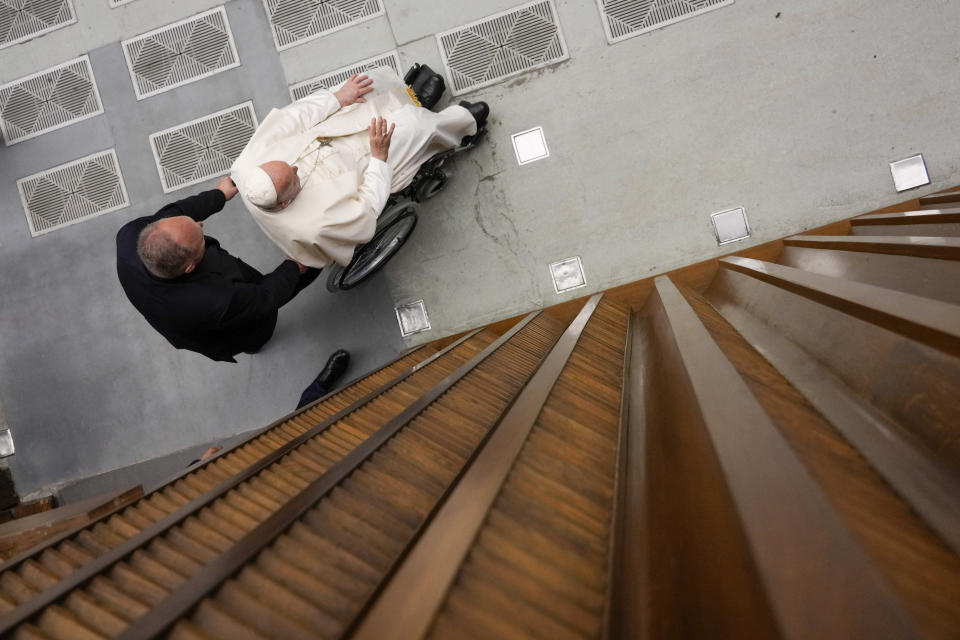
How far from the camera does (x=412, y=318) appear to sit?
3.96 metres

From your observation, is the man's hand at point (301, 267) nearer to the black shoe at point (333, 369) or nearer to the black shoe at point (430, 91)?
the black shoe at point (333, 369)

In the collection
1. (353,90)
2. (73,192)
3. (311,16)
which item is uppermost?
(311,16)

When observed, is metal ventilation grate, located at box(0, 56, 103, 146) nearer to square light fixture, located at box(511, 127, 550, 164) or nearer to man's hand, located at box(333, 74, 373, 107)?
man's hand, located at box(333, 74, 373, 107)

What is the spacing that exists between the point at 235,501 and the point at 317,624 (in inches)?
29.7

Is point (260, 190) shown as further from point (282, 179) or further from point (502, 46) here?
point (502, 46)

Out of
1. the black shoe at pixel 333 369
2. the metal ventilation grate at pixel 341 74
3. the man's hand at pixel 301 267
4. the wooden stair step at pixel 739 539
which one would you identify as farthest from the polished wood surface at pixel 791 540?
the metal ventilation grate at pixel 341 74

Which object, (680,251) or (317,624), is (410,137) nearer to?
(680,251)

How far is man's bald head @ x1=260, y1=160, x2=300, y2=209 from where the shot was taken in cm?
282

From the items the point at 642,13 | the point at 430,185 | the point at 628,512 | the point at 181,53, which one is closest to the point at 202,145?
the point at 181,53

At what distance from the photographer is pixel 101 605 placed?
4.10 ft

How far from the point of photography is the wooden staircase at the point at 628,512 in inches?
32.4

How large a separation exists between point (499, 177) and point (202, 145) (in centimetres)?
179

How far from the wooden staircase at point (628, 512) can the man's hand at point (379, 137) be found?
1400mm

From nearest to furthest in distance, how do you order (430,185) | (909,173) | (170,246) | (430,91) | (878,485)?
(878,485)
(170,246)
(909,173)
(430,91)
(430,185)
